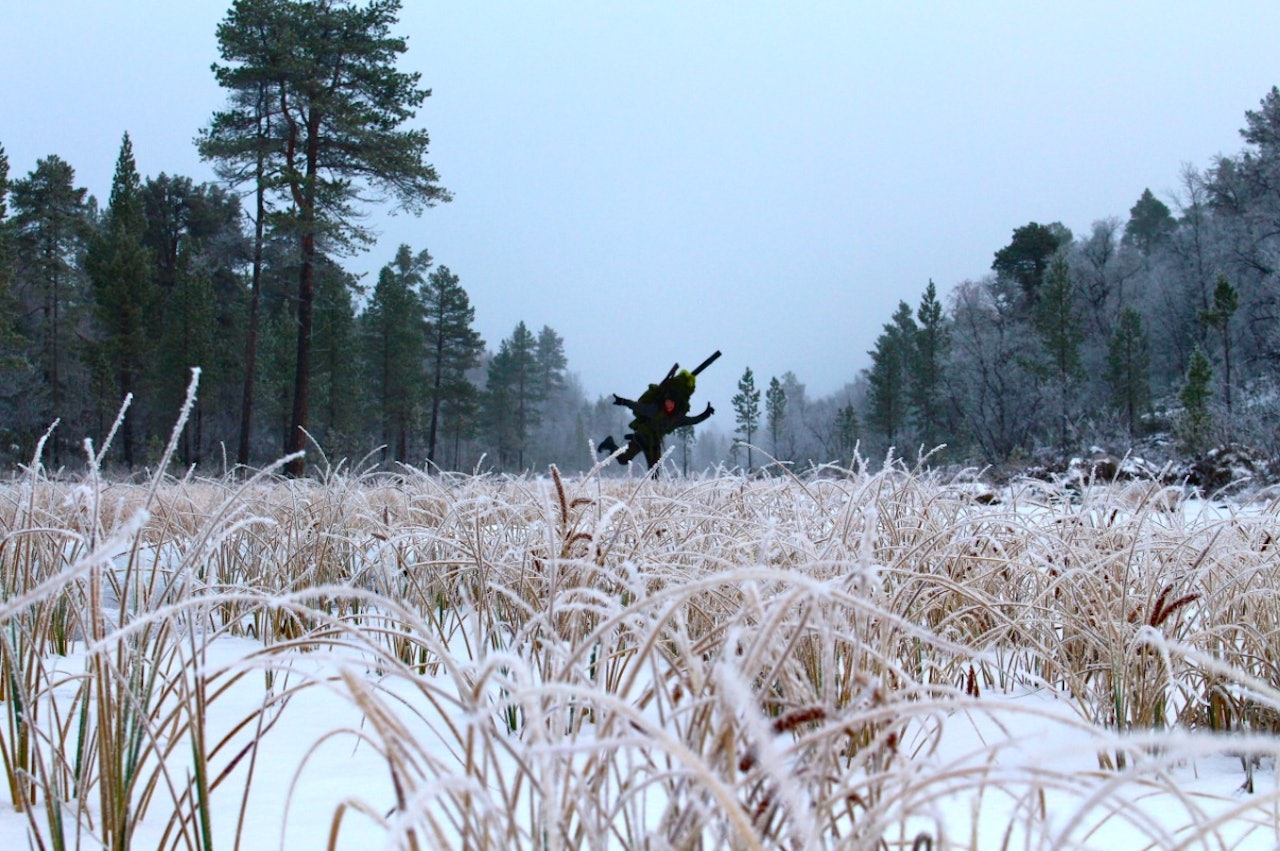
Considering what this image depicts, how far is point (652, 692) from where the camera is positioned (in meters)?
1.00

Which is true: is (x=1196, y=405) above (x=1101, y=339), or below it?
below

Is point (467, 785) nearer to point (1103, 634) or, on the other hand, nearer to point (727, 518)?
point (1103, 634)

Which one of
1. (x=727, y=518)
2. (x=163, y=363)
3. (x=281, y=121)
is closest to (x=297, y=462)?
(x=281, y=121)

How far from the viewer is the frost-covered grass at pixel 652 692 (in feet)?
2.16

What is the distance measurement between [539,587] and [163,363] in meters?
27.0

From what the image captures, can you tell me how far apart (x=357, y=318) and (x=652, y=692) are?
3803cm

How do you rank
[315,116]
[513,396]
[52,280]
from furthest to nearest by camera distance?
[513,396] → [52,280] → [315,116]

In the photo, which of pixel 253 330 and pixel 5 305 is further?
pixel 5 305

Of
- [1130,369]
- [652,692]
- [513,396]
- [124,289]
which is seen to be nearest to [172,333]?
[124,289]

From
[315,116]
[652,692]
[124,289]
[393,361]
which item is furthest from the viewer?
[393,361]

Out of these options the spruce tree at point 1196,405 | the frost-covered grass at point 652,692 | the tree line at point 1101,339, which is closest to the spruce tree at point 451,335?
the tree line at point 1101,339

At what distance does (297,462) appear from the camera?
13.2 meters

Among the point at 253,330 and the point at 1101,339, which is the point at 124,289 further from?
the point at 1101,339

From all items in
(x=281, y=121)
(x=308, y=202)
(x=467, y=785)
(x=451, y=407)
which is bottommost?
(x=467, y=785)
